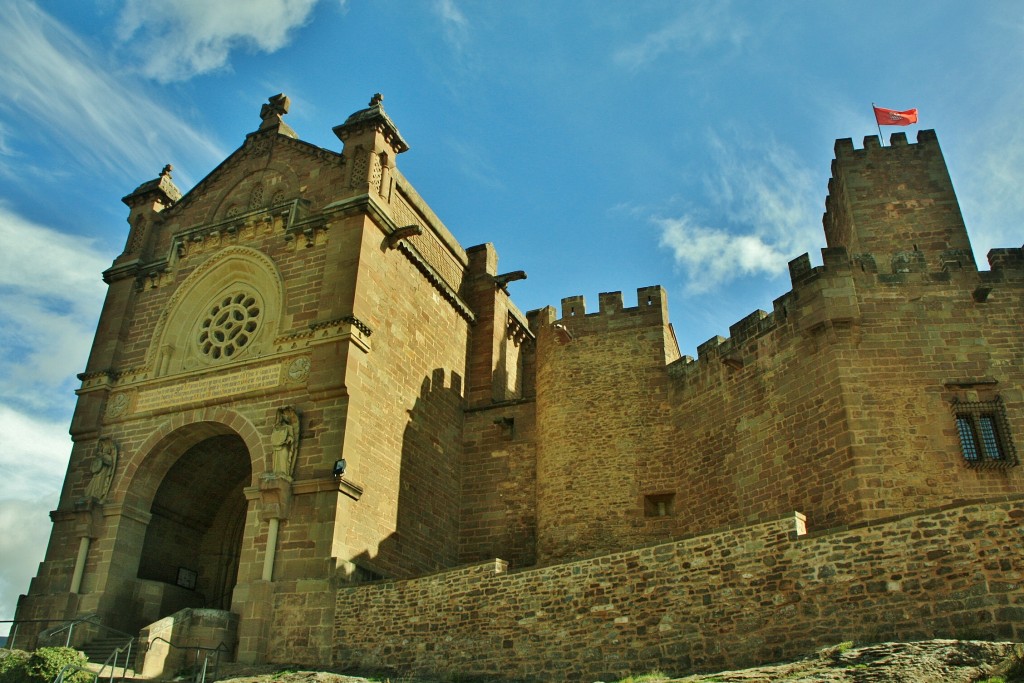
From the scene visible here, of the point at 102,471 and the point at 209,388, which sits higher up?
the point at 209,388

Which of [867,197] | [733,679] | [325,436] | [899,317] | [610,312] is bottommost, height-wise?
[733,679]

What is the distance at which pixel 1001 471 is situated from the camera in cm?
1344

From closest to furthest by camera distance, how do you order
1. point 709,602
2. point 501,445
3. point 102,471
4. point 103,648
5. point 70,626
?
point 709,602 → point 70,626 → point 103,648 → point 102,471 → point 501,445

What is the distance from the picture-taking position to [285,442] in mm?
16312

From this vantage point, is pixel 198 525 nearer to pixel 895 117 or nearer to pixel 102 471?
pixel 102 471

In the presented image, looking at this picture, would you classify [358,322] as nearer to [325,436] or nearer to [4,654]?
[325,436]

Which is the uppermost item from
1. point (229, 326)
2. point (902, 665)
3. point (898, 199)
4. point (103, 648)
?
point (898, 199)

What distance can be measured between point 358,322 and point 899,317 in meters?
9.57

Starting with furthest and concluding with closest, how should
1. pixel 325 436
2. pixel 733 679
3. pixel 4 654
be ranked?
1. pixel 325 436
2. pixel 4 654
3. pixel 733 679

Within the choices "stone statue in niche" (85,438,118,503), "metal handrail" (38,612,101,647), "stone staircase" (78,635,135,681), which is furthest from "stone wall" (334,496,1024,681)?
A: "stone statue in niche" (85,438,118,503)

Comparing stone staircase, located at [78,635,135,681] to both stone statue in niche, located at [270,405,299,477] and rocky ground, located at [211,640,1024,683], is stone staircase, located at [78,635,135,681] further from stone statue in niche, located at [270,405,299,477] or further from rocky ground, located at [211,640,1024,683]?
rocky ground, located at [211,640,1024,683]

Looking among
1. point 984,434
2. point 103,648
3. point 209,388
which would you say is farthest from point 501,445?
point 984,434

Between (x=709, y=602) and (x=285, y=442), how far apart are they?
8404mm

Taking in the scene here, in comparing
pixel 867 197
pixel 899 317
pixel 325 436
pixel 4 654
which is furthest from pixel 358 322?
pixel 867 197
